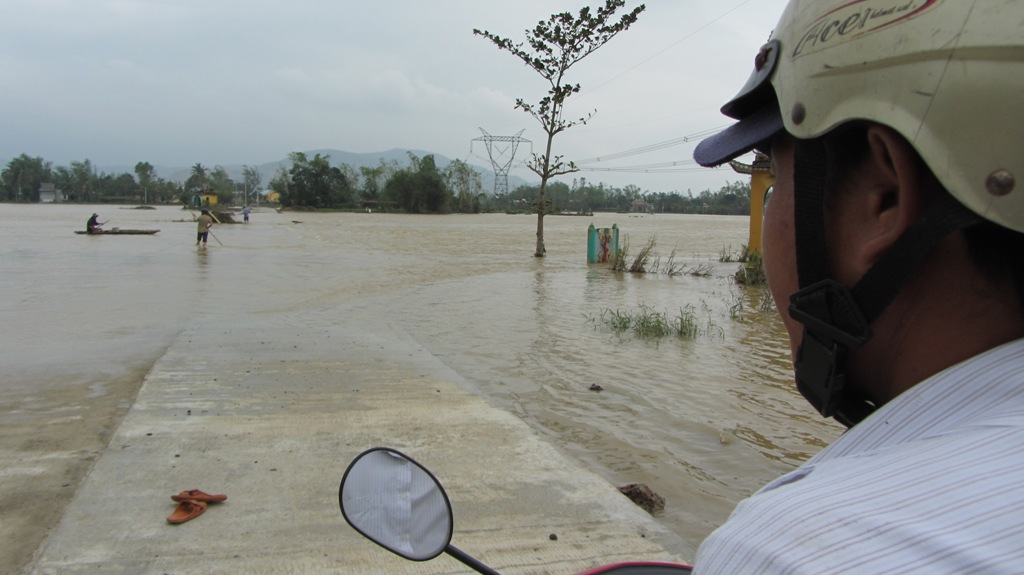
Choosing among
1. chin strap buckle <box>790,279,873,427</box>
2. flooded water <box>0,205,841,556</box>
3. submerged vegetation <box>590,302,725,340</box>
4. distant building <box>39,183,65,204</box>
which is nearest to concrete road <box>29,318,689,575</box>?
flooded water <box>0,205,841,556</box>

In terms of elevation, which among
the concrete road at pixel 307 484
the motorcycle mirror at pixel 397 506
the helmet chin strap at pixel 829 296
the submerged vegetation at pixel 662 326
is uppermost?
the helmet chin strap at pixel 829 296

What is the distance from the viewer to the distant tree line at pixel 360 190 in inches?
3991

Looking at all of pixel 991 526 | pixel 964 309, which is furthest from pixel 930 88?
pixel 991 526

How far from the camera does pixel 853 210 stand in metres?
0.91

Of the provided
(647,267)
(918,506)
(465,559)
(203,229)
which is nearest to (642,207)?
(203,229)

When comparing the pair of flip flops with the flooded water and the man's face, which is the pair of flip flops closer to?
the flooded water

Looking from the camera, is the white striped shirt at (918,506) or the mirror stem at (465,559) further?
the mirror stem at (465,559)

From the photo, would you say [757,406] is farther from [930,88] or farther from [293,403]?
[930,88]

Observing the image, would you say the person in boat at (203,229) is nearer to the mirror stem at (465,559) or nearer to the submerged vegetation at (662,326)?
the submerged vegetation at (662,326)

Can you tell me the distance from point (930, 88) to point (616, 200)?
165735mm

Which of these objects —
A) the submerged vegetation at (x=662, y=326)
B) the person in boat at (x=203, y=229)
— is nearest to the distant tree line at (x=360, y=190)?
the person in boat at (x=203, y=229)

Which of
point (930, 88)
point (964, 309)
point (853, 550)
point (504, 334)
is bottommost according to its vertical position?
point (504, 334)

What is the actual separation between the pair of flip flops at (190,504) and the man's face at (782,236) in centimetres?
275

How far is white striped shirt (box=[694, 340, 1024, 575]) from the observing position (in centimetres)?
54
